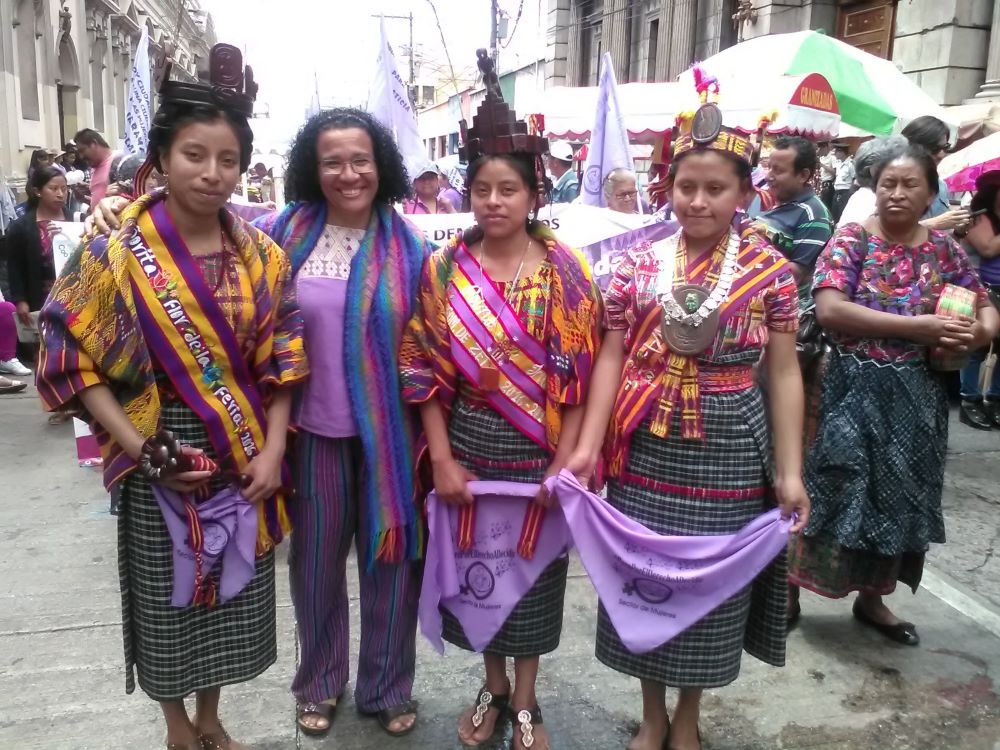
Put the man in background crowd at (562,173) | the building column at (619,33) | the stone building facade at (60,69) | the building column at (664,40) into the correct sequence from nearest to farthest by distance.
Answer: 1. the man in background crowd at (562,173)
2. the stone building facade at (60,69)
3. the building column at (664,40)
4. the building column at (619,33)

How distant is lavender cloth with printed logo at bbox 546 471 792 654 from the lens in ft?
7.16

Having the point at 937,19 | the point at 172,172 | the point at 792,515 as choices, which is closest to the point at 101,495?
the point at 172,172

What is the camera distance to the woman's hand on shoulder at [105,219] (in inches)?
85.5

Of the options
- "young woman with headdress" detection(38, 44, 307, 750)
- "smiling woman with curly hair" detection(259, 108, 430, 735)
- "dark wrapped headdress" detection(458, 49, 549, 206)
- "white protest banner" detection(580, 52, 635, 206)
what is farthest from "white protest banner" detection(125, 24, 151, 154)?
"dark wrapped headdress" detection(458, 49, 549, 206)

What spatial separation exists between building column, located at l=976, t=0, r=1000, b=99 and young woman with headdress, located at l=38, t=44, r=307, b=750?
9456 mm

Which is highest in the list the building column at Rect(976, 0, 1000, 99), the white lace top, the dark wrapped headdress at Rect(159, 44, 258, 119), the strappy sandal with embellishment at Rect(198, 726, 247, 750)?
the building column at Rect(976, 0, 1000, 99)

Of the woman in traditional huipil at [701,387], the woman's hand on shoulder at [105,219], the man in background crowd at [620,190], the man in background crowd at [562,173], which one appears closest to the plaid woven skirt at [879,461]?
the woman in traditional huipil at [701,387]

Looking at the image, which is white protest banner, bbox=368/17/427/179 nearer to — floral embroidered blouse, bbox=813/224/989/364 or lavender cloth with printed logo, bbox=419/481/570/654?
floral embroidered blouse, bbox=813/224/989/364

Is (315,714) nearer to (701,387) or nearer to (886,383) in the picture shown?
(701,387)

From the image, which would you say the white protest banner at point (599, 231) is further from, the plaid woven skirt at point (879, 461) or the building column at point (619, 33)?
the building column at point (619, 33)

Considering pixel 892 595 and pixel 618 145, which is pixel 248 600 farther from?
pixel 618 145

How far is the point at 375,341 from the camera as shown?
2.27 m

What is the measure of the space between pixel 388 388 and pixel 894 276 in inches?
69.6

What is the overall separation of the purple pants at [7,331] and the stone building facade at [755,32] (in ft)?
32.6
